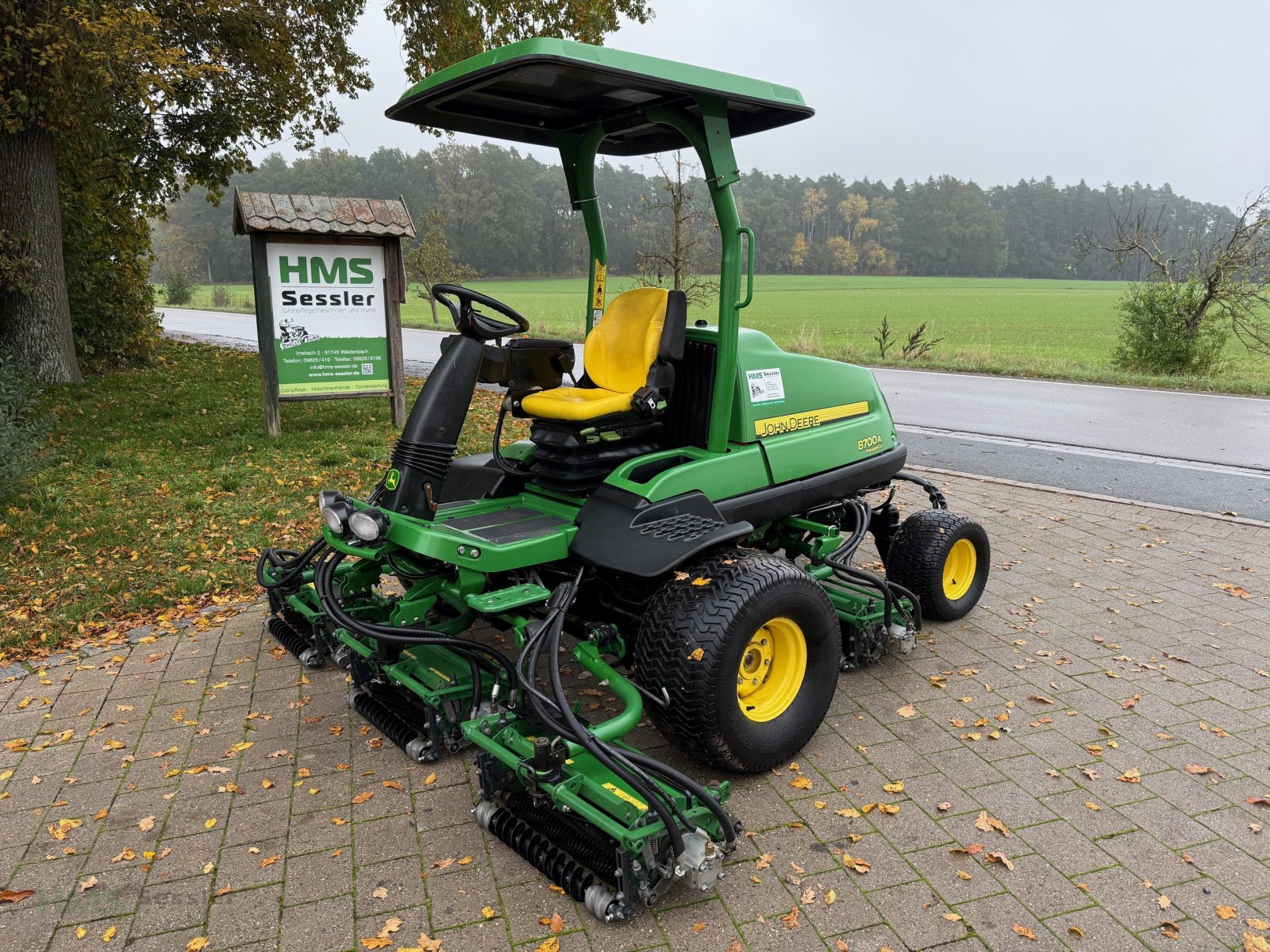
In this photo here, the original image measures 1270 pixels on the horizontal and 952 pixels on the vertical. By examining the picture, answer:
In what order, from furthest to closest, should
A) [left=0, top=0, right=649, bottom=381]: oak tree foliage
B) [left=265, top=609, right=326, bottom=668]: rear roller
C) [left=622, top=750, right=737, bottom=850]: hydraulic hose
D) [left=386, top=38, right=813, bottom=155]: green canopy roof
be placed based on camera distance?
[left=0, top=0, right=649, bottom=381]: oak tree foliage, [left=265, top=609, right=326, bottom=668]: rear roller, [left=386, top=38, right=813, bottom=155]: green canopy roof, [left=622, top=750, right=737, bottom=850]: hydraulic hose

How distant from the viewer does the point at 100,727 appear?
3.47 meters

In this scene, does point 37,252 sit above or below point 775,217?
below

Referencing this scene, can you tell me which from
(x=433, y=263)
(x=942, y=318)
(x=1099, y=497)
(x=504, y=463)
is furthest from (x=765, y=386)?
(x=942, y=318)

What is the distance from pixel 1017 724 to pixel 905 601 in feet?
2.29

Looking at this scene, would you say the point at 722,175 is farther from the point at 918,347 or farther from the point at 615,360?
the point at 918,347

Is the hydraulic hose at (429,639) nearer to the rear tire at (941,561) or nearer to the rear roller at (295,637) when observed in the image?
the rear roller at (295,637)

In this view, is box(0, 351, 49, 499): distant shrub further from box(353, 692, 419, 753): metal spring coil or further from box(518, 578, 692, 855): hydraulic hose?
box(518, 578, 692, 855): hydraulic hose

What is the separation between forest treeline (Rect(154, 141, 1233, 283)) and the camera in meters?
50.1

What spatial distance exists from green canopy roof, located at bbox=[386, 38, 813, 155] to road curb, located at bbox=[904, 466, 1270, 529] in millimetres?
4697

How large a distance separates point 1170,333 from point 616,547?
14799mm

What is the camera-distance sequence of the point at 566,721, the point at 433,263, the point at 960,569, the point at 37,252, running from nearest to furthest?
the point at 566,721, the point at 960,569, the point at 37,252, the point at 433,263

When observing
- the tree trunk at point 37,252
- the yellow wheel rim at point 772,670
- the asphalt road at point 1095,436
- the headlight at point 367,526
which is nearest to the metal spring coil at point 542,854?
the yellow wheel rim at point 772,670

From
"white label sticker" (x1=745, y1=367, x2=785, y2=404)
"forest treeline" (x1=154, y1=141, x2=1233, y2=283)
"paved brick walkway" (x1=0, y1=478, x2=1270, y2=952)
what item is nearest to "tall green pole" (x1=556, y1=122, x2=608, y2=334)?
"white label sticker" (x1=745, y1=367, x2=785, y2=404)

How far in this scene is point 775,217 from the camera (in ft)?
201
